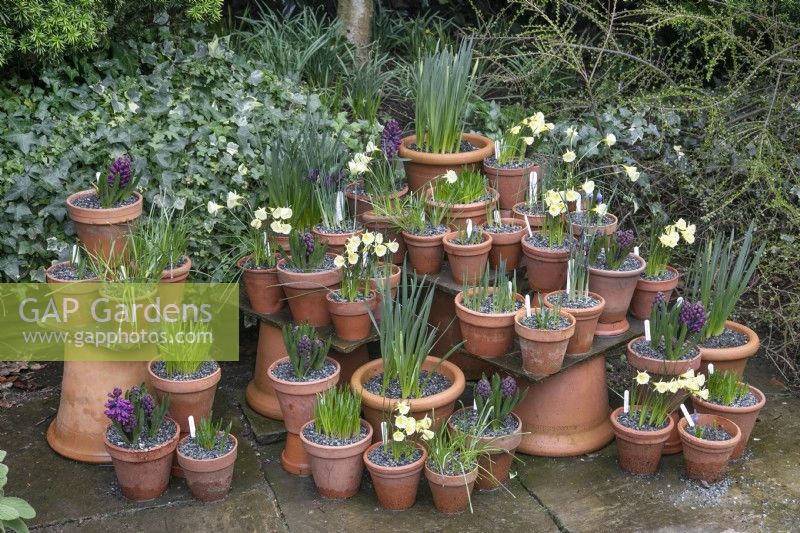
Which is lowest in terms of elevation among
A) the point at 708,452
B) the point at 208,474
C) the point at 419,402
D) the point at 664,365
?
the point at 208,474

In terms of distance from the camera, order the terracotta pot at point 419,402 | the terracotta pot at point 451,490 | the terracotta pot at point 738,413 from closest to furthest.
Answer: the terracotta pot at point 451,490
the terracotta pot at point 419,402
the terracotta pot at point 738,413

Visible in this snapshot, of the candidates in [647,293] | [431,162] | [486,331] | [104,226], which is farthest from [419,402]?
[104,226]

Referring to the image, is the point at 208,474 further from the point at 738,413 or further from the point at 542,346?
the point at 738,413

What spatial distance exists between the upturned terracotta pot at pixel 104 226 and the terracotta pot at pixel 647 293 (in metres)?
2.12

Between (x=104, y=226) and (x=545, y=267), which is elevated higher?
(x=104, y=226)

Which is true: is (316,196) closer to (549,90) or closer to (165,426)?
(165,426)

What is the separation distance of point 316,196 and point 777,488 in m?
2.22

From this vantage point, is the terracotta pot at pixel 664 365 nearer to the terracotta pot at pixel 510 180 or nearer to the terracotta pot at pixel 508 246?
the terracotta pot at pixel 508 246

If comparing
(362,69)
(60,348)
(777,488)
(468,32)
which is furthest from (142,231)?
(468,32)

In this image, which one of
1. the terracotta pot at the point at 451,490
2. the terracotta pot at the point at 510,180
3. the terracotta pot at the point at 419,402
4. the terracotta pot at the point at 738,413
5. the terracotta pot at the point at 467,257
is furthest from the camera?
the terracotta pot at the point at 510,180

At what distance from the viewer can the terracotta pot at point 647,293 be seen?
4266 mm

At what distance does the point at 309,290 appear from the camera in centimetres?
410

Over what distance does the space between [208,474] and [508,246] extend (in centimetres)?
161

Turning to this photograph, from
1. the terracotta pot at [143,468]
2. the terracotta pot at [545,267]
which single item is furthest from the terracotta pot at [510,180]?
the terracotta pot at [143,468]
